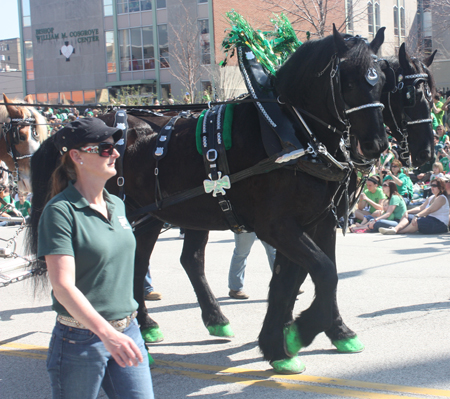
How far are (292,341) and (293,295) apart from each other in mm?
426

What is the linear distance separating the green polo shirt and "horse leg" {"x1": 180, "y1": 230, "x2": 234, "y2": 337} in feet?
7.90

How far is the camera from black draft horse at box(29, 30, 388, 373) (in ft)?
12.2

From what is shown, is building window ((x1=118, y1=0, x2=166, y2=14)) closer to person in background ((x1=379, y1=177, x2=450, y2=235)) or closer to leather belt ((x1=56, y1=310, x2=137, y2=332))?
person in background ((x1=379, y1=177, x2=450, y2=235))

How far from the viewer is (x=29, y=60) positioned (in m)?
44.3

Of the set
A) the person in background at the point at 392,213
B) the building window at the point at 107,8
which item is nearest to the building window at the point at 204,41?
the building window at the point at 107,8

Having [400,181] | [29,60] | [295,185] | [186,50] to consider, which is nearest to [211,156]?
[295,185]

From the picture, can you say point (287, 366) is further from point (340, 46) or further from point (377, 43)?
point (377, 43)

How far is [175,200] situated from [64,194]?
189cm

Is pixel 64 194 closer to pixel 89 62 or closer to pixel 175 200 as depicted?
pixel 175 200

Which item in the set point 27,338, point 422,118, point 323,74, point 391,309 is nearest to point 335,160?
point 323,74

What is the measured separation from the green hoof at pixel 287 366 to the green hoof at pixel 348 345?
469mm

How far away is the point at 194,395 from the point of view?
3.74 m

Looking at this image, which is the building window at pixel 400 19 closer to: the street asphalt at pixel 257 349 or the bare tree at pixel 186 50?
the bare tree at pixel 186 50

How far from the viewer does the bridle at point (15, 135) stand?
671 centimetres
